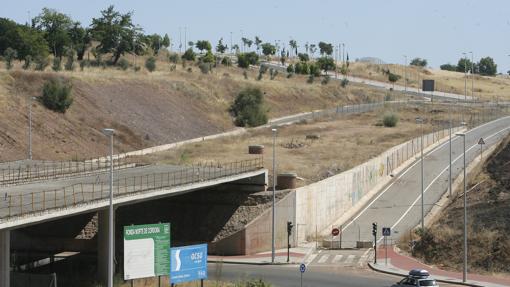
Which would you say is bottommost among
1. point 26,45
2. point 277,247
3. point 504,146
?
point 277,247

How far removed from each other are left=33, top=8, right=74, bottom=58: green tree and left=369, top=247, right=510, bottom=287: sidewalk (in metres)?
98.9

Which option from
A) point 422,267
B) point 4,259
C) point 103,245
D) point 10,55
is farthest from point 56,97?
point 4,259

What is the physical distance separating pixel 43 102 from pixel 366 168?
35044 mm

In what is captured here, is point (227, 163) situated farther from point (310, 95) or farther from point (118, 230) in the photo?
point (310, 95)

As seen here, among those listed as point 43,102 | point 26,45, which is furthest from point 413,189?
point 26,45

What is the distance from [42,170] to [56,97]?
3357cm

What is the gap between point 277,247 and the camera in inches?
2736

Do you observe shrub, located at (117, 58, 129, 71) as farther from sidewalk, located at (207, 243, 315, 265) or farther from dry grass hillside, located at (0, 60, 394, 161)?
sidewalk, located at (207, 243, 315, 265)

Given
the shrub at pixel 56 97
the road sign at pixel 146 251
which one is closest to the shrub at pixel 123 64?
the shrub at pixel 56 97

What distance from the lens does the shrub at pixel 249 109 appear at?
135 m

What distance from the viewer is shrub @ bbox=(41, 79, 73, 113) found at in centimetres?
10100

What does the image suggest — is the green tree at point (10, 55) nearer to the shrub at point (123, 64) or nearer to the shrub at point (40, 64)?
the shrub at point (40, 64)

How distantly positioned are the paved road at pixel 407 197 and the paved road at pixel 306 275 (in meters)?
11.2

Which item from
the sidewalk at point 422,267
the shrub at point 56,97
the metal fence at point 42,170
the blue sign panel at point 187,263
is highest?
→ the shrub at point 56,97
